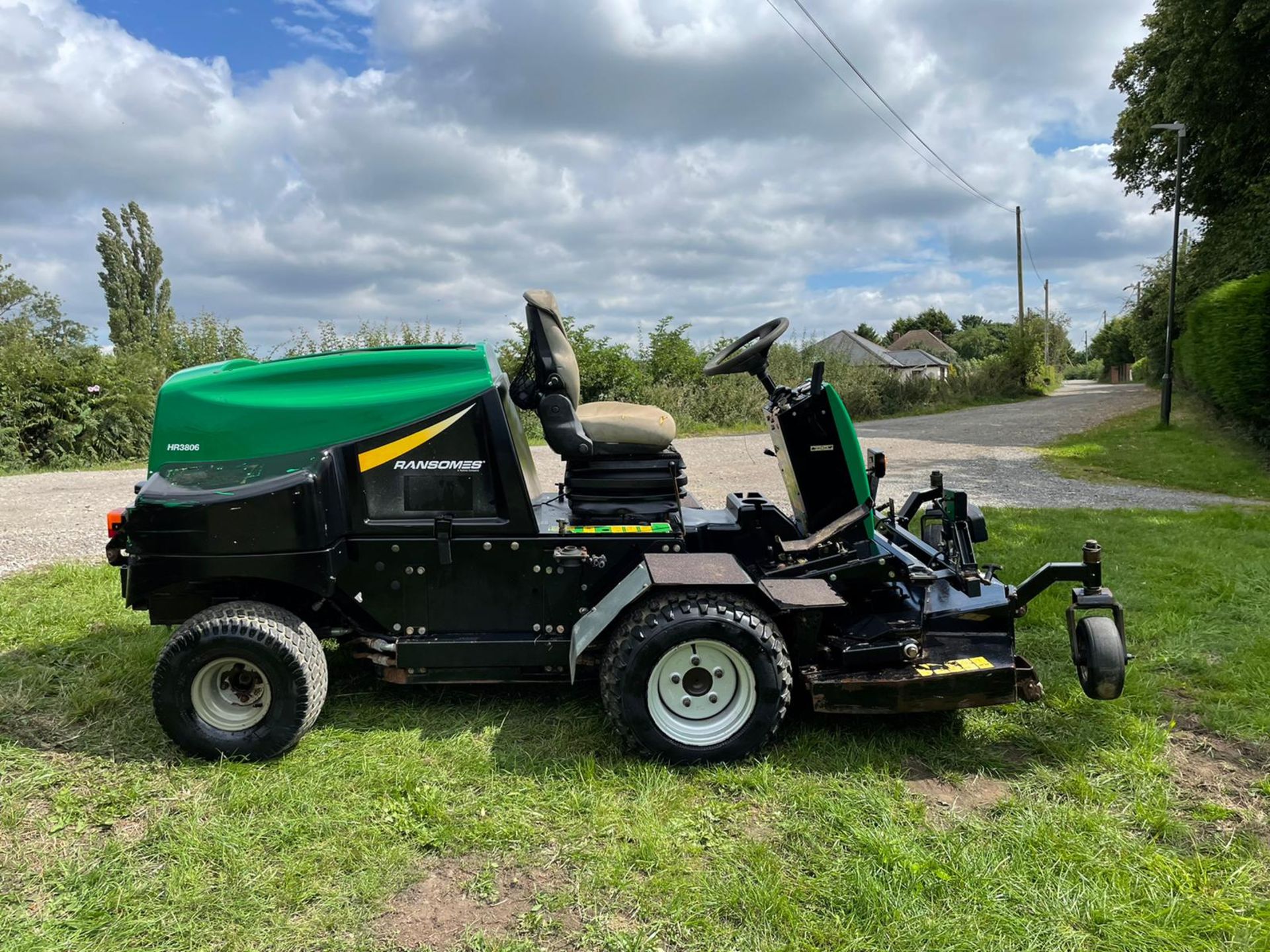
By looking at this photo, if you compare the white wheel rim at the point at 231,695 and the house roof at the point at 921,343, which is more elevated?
the house roof at the point at 921,343

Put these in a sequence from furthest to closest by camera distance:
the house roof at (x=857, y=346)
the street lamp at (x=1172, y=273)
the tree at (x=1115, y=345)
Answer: the tree at (x=1115, y=345), the house roof at (x=857, y=346), the street lamp at (x=1172, y=273)

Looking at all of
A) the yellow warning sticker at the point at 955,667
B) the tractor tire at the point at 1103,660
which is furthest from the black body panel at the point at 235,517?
the tractor tire at the point at 1103,660

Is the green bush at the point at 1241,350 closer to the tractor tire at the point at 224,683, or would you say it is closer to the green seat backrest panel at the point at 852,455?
the green seat backrest panel at the point at 852,455

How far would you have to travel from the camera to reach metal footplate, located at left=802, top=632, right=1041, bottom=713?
126 inches

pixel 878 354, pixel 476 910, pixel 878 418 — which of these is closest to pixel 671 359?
pixel 878 418

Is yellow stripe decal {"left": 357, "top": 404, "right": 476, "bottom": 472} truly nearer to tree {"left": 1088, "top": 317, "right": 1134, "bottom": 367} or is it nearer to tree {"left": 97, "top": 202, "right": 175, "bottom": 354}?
tree {"left": 97, "top": 202, "right": 175, "bottom": 354}

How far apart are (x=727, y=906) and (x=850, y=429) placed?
2.03m

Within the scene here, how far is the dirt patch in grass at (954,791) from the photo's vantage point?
293cm

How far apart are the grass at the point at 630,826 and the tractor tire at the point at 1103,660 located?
24 centimetres

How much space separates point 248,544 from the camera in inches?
126

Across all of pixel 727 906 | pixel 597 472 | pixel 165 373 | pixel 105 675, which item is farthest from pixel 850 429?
pixel 165 373

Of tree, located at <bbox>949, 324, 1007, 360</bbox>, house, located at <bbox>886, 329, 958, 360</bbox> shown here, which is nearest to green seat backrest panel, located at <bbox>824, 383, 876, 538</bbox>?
house, located at <bbox>886, 329, 958, 360</bbox>

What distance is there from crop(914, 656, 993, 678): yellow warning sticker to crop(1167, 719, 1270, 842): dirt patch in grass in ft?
2.55

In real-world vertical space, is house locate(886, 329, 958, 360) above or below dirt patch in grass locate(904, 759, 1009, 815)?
above
